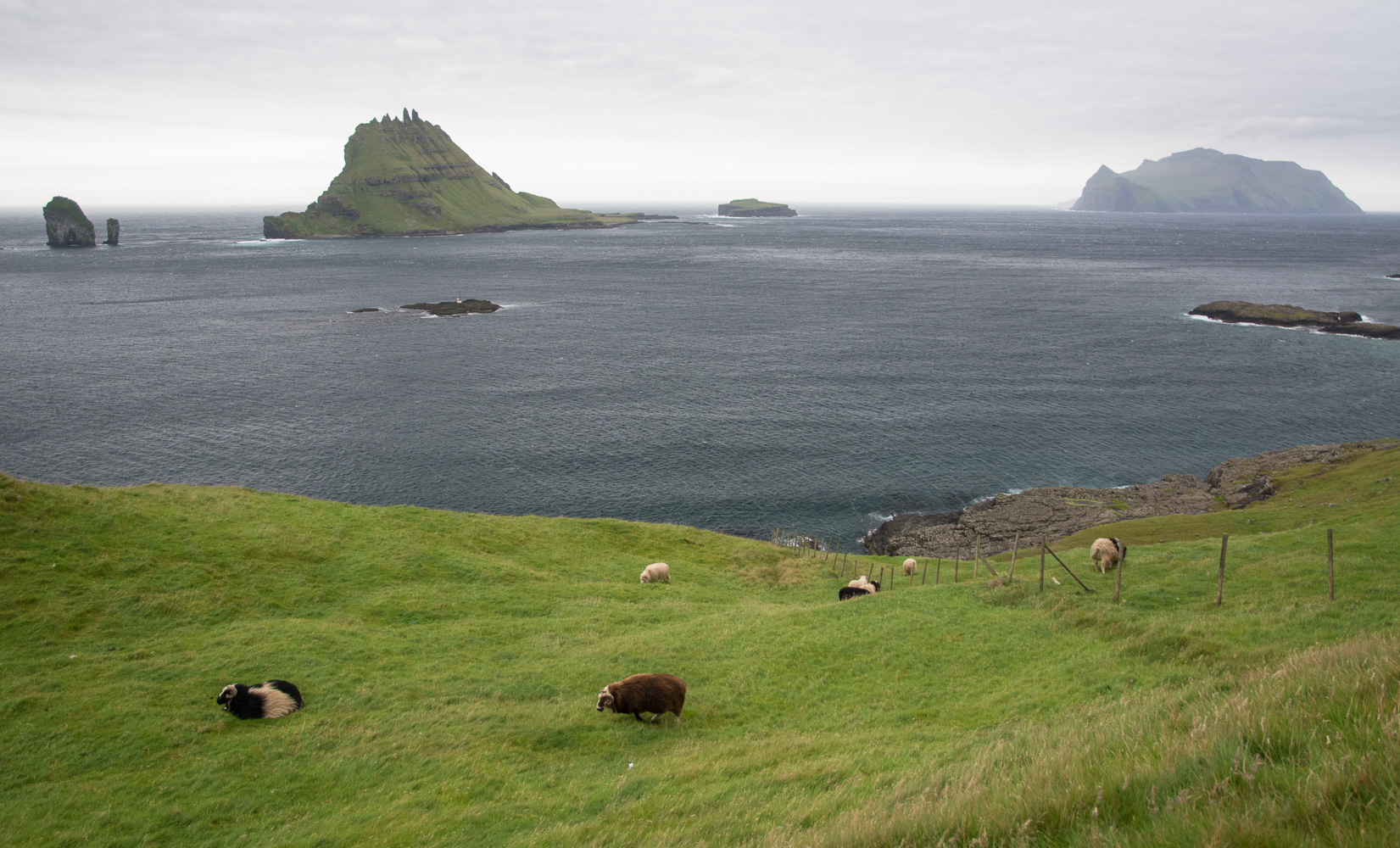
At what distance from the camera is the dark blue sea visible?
66.2 metres

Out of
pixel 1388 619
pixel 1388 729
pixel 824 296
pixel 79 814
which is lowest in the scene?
pixel 79 814

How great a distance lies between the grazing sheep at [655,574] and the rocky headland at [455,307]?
122 m

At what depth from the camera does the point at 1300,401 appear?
85.8 metres

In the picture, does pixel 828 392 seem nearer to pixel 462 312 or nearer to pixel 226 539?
pixel 226 539

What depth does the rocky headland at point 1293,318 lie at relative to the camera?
12006 centimetres

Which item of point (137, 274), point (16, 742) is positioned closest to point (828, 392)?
point (16, 742)

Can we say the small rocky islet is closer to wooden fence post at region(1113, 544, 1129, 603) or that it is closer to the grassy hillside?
the grassy hillside

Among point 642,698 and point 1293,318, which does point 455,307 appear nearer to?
point 642,698

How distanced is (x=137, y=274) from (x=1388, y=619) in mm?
251021

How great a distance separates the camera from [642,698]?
727 inches

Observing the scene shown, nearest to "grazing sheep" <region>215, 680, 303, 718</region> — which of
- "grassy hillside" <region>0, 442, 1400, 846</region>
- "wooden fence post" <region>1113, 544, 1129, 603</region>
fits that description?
"grassy hillside" <region>0, 442, 1400, 846</region>

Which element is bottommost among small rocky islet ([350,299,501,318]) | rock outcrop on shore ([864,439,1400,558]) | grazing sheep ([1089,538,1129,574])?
rock outcrop on shore ([864,439,1400,558])

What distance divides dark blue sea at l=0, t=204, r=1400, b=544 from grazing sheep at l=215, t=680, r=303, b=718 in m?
40.9

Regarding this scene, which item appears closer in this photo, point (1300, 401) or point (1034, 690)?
point (1034, 690)
